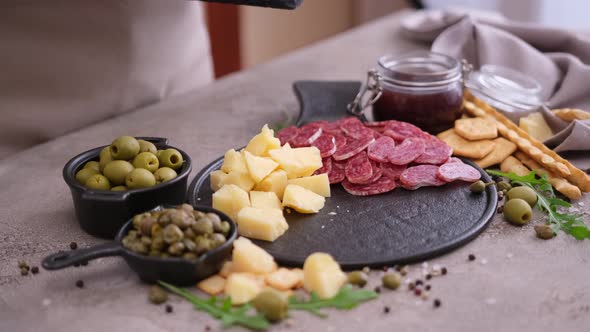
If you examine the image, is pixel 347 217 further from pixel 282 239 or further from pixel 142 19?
pixel 142 19

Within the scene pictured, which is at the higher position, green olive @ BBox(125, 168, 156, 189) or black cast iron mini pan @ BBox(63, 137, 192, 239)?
green olive @ BBox(125, 168, 156, 189)

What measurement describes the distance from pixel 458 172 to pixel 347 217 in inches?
12.5

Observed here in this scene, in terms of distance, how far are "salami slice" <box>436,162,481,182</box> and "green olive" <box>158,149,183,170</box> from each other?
60 cm

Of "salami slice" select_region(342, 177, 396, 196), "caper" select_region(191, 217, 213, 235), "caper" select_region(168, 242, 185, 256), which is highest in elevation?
"caper" select_region(191, 217, 213, 235)

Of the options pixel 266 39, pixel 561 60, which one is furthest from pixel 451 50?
pixel 266 39

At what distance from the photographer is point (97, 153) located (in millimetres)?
1533

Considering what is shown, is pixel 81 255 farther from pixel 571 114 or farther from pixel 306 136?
pixel 571 114

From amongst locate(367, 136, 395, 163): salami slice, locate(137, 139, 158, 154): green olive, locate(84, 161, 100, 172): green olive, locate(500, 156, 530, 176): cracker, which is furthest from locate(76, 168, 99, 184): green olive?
locate(500, 156, 530, 176): cracker

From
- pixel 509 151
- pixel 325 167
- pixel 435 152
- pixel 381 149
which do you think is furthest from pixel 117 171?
pixel 509 151

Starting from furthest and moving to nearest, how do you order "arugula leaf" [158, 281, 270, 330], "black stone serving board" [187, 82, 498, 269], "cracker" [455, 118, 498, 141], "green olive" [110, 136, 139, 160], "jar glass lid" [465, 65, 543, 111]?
1. "jar glass lid" [465, 65, 543, 111]
2. "cracker" [455, 118, 498, 141]
3. "green olive" [110, 136, 139, 160]
4. "black stone serving board" [187, 82, 498, 269]
5. "arugula leaf" [158, 281, 270, 330]

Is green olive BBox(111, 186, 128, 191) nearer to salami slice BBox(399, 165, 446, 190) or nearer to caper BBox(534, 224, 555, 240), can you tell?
salami slice BBox(399, 165, 446, 190)

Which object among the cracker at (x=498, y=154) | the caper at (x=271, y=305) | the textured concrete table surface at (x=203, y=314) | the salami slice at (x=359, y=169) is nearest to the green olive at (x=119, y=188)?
the textured concrete table surface at (x=203, y=314)

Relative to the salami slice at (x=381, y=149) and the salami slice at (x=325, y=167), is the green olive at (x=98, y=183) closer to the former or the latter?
the salami slice at (x=325, y=167)

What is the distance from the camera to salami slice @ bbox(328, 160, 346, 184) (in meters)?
1.64
